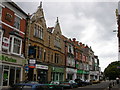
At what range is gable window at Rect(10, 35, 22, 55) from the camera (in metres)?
21.8

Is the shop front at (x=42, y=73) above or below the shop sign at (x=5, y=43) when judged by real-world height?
below

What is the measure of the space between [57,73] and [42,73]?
6.77m

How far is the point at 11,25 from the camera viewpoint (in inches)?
879

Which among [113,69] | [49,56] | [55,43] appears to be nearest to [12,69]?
[49,56]

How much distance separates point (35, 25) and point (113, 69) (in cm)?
5291

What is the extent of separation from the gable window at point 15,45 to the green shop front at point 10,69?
0.84m

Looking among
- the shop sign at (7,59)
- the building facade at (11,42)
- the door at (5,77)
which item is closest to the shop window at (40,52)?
the building facade at (11,42)

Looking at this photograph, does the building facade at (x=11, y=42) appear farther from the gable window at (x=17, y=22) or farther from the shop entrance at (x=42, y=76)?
the shop entrance at (x=42, y=76)

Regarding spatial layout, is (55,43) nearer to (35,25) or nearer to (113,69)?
(35,25)

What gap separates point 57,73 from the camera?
1412 inches

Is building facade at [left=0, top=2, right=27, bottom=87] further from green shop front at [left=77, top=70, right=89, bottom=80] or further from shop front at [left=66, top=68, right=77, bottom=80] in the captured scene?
green shop front at [left=77, top=70, right=89, bottom=80]

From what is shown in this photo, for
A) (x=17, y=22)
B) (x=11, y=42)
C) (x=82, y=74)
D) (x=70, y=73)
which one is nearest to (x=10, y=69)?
(x=11, y=42)

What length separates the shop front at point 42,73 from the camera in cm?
2844

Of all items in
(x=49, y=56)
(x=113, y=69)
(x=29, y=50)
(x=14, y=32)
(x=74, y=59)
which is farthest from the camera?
(x=113, y=69)
